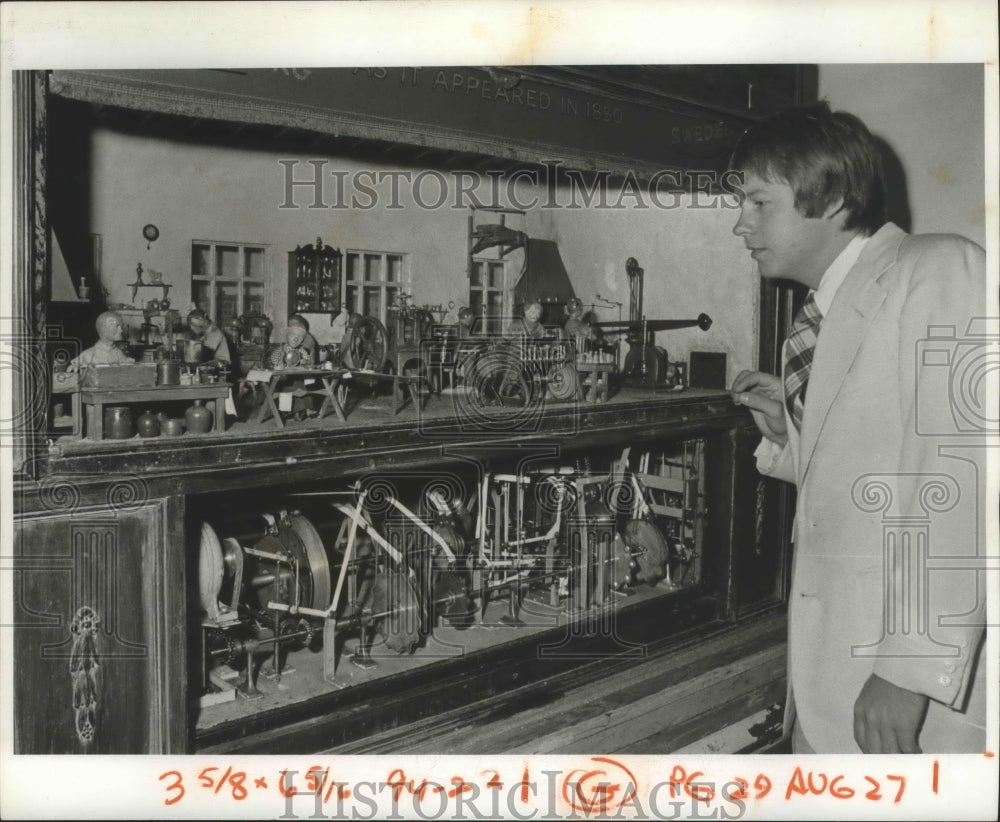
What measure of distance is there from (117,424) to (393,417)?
132cm

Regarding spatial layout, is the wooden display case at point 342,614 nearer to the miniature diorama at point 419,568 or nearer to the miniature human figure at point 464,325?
the miniature diorama at point 419,568

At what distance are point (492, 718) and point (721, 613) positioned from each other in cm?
209

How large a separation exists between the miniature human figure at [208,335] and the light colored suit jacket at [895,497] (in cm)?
310

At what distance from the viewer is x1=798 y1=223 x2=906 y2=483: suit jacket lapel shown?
283 cm

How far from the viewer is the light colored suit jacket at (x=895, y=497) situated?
8.52 ft

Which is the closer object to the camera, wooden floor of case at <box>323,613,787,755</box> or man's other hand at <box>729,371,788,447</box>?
man's other hand at <box>729,371,788,447</box>

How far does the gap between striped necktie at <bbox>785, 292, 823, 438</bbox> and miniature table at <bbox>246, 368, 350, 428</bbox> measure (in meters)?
2.02

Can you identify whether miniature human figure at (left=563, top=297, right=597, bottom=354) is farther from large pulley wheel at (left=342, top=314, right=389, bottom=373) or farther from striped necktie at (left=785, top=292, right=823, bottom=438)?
striped necktie at (left=785, top=292, right=823, bottom=438)

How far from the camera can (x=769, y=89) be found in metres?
5.57

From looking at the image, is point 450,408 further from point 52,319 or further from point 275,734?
point 52,319

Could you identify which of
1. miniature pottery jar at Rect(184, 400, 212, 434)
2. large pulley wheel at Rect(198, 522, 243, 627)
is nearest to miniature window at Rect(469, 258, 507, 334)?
large pulley wheel at Rect(198, 522, 243, 627)

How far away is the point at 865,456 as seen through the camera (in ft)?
9.53

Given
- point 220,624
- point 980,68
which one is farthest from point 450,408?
point 980,68

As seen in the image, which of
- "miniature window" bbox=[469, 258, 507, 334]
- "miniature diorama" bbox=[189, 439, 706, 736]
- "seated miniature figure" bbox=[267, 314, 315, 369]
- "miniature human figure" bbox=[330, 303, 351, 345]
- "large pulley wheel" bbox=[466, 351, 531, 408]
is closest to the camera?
"miniature diorama" bbox=[189, 439, 706, 736]
